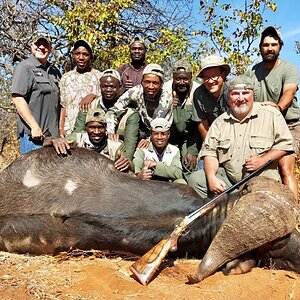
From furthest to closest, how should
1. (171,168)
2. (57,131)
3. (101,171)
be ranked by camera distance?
(57,131), (171,168), (101,171)

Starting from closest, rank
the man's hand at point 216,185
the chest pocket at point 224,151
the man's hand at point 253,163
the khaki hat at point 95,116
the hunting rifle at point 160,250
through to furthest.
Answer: the hunting rifle at point 160,250 < the man's hand at point 216,185 < the man's hand at point 253,163 < the chest pocket at point 224,151 < the khaki hat at point 95,116

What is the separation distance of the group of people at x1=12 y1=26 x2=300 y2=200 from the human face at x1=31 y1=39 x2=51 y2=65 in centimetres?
1

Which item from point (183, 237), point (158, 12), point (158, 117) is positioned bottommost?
point (183, 237)

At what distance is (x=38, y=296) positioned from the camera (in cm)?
361

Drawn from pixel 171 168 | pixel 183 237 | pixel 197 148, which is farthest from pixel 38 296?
pixel 197 148

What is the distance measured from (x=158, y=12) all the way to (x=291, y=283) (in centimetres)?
937

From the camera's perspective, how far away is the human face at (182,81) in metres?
6.50

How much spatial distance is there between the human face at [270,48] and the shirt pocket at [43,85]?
106 inches

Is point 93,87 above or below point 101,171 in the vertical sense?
above

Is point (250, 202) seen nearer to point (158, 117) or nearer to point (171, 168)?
point (171, 168)

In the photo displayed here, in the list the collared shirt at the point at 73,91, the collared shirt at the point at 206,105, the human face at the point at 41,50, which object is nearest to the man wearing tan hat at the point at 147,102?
the collared shirt at the point at 206,105

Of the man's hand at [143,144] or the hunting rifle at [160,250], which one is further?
the man's hand at [143,144]

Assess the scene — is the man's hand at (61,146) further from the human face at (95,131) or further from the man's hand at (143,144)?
the man's hand at (143,144)

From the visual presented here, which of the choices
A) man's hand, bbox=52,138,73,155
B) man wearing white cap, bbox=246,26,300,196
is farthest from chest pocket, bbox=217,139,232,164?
man's hand, bbox=52,138,73,155
